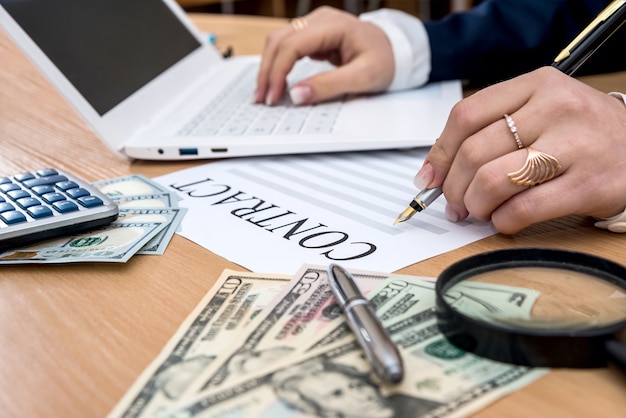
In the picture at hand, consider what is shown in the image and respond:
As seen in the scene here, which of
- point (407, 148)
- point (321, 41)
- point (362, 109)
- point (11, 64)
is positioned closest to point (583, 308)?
point (407, 148)

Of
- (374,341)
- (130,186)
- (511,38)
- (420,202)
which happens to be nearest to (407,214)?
(420,202)

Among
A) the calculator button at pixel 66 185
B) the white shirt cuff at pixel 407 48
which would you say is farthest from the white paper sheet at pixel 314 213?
the white shirt cuff at pixel 407 48

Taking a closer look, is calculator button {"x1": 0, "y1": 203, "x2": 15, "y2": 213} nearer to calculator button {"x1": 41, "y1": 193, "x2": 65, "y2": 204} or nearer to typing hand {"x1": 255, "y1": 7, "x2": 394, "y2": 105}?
calculator button {"x1": 41, "y1": 193, "x2": 65, "y2": 204}

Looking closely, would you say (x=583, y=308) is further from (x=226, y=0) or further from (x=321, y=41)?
(x=226, y=0)

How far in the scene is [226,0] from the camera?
11.1 ft

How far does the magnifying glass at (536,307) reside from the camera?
1.29 feet

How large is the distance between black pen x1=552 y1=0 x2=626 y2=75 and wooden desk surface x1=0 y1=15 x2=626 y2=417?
0.48 feet

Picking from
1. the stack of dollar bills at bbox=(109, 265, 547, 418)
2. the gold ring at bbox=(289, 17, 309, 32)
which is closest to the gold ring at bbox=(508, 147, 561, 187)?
the stack of dollar bills at bbox=(109, 265, 547, 418)

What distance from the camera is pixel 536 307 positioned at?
43 cm

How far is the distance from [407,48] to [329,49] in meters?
0.12

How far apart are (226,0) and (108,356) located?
3164 millimetres

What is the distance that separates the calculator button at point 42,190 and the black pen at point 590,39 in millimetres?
492

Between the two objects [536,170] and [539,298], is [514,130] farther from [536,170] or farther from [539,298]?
[539,298]

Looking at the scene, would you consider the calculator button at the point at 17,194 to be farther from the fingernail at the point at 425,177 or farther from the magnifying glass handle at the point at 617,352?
the magnifying glass handle at the point at 617,352
